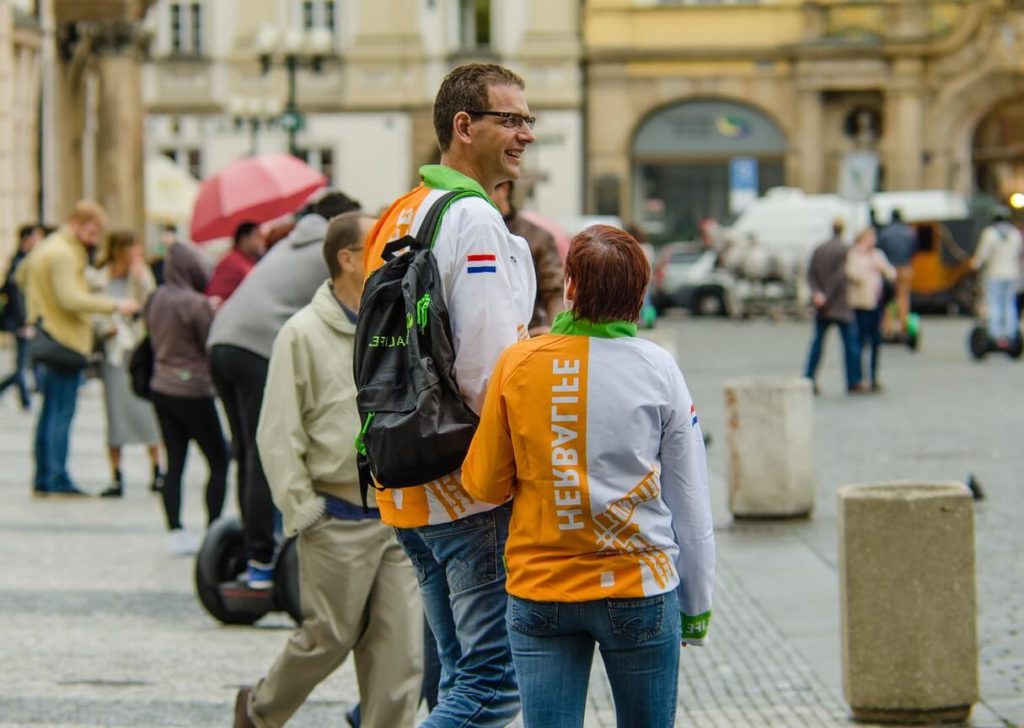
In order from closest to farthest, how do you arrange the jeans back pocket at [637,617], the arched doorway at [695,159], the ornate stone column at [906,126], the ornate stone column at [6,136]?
1. the jeans back pocket at [637,617]
2. the ornate stone column at [6,136]
3. the ornate stone column at [906,126]
4. the arched doorway at [695,159]

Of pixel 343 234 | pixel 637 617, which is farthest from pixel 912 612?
pixel 637 617

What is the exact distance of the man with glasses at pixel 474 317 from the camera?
460 cm

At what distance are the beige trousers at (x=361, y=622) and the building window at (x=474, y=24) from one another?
150 ft

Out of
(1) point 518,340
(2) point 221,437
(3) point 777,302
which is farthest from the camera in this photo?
(3) point 777,302

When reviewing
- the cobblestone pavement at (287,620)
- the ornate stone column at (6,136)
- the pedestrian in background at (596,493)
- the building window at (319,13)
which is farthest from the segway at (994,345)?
the building window at (319,13)

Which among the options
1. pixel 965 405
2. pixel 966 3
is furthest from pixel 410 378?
pixel 966 3

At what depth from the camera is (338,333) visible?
6.44 meters

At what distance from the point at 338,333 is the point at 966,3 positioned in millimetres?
45354

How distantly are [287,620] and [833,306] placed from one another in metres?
12.5

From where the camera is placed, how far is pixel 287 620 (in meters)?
8.87

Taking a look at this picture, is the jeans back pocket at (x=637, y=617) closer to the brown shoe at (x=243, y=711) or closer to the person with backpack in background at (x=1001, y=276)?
the brown shoe at (x=243, y=711)

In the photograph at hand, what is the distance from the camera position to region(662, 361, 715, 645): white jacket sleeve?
441cm

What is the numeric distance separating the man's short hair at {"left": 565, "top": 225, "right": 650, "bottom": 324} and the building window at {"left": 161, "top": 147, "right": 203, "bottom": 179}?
157ft

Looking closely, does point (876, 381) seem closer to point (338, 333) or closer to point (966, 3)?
point (338, 333)
